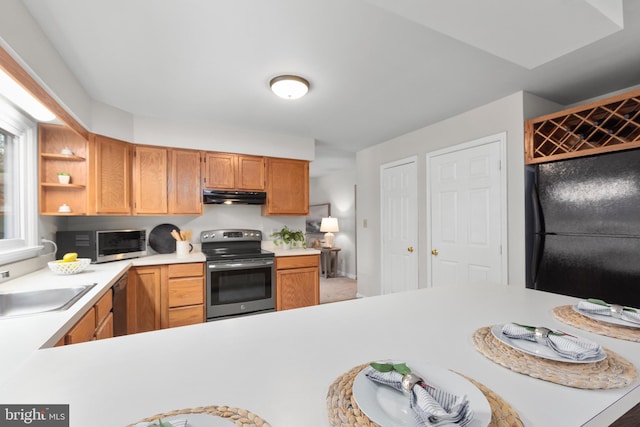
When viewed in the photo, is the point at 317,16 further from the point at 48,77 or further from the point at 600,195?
the point at 600,195

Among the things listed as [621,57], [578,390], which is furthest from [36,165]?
[621,57]

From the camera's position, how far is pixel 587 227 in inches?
81.5

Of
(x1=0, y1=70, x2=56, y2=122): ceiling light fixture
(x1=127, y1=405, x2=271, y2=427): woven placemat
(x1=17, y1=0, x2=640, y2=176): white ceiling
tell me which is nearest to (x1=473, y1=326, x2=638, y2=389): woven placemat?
(x1=127, y1=405, x2=271, y2=427): woven placemat

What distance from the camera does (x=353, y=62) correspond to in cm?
201

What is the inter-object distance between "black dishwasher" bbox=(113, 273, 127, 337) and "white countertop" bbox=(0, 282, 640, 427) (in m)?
1.17

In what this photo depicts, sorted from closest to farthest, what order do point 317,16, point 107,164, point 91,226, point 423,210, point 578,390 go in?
point 578,390 < point 317,16 < point 107,164 < point 91,226 < point 423,210

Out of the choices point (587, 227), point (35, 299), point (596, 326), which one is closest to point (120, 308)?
point (35, 299)

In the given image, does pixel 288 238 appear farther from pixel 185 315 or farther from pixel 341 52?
pixel 341 52

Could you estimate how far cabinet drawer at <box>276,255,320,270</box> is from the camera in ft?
11.0

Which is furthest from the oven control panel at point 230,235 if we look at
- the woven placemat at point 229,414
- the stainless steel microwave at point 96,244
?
the woven placemat at point 229,414

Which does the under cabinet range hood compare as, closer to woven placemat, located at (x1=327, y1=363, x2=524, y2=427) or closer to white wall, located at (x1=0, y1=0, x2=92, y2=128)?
white wall, located at (x1=0, y1=0, x2=92, y2=128)

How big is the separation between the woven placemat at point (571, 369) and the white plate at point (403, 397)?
0.68 feet

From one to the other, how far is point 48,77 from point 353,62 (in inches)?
73.8

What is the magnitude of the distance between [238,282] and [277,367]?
248 cm
